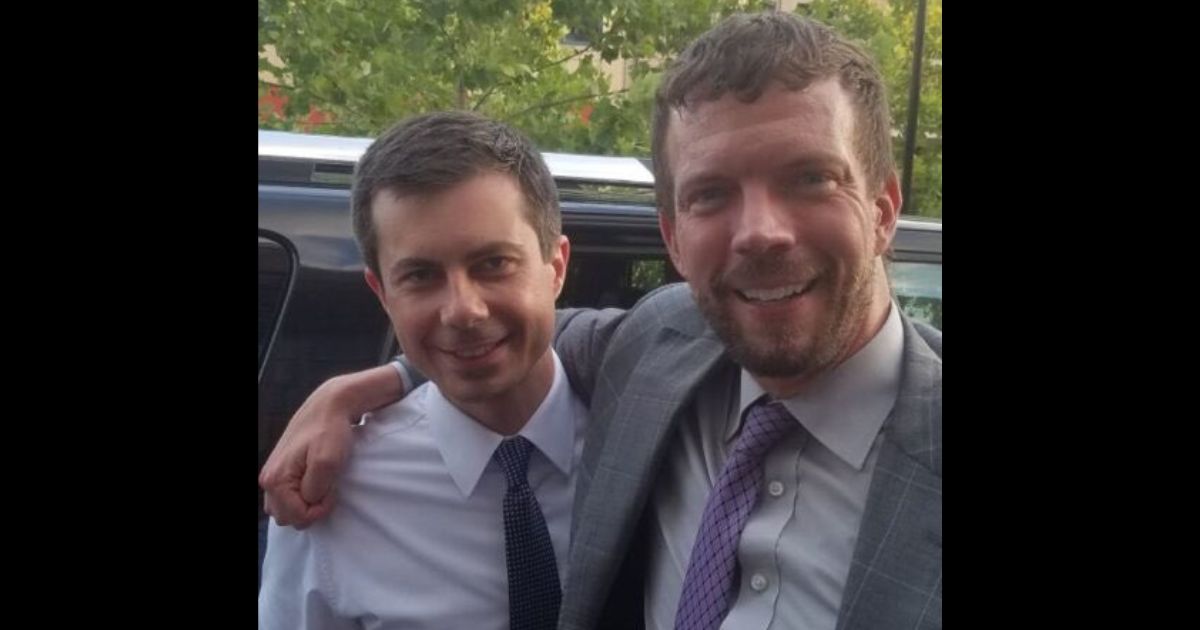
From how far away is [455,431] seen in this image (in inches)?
70.8

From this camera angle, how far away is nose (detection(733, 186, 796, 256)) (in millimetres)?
1370

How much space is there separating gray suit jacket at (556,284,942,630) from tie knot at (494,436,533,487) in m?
0.10

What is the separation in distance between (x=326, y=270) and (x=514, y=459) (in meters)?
0.63

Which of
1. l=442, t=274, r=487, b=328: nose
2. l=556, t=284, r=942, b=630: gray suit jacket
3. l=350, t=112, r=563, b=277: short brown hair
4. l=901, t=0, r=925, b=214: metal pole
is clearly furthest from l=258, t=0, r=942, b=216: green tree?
l=442, t=274, r=487, b=328: nose

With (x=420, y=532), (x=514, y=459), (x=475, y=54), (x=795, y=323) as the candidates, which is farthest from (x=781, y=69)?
(x=475, y=54)

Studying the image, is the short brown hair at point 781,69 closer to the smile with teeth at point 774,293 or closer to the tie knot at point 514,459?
the smile with teeth at point 774,293

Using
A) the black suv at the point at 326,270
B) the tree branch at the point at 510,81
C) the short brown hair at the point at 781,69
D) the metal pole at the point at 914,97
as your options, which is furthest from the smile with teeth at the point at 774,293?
the tree branch at the point at 510,81

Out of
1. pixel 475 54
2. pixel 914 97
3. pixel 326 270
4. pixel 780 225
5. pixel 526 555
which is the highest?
pixel 475 54

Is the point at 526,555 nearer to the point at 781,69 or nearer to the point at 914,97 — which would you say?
the point at 781,69

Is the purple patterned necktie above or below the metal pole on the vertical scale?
below

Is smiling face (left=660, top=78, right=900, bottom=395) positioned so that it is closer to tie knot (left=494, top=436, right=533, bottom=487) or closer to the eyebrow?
the eyebrow

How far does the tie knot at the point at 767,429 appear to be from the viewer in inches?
59.9
